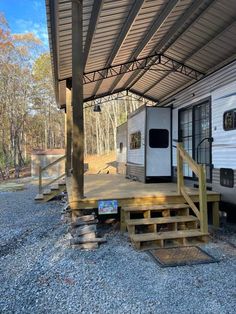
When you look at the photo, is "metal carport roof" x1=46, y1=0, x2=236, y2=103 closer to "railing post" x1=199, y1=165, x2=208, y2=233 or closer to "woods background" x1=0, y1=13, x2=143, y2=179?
"railing post" x1=199, y1=165, x2=208, y2=233

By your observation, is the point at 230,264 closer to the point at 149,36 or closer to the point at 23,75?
the point at 149,36

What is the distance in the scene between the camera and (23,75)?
21.9m

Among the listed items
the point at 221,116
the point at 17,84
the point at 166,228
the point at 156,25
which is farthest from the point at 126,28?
the point at 17,84

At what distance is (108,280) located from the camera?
343 centimetres

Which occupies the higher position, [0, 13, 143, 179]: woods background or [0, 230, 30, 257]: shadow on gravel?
[0, 13, 143, 179]: woods background

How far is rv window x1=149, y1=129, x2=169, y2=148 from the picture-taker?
8.09m

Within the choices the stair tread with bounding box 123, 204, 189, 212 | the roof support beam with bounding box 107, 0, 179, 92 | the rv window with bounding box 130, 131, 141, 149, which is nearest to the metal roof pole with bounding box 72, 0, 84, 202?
the stair tread with bounding box 123, 204, 189, 212

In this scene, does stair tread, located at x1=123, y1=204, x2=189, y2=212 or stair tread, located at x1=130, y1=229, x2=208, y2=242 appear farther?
stair tread, located at x1=123, y1=204, x2=189, y2=212

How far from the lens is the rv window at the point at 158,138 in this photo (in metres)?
8.09

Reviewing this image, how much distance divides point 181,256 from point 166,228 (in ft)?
4.12

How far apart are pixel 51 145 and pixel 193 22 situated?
3315cm

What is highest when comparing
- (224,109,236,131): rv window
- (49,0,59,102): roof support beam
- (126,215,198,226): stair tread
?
(49,0,59,102): roof support beam

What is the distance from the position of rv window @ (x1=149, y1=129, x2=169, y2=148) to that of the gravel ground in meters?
3.48

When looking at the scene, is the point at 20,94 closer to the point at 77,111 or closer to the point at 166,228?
the point at 77,111
